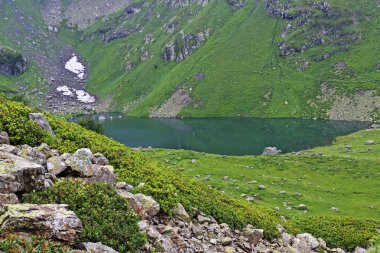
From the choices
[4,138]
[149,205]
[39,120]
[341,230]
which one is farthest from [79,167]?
[341,230]

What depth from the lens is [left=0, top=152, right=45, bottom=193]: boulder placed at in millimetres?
13895

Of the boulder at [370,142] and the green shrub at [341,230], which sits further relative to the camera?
the boulder at [370,142]

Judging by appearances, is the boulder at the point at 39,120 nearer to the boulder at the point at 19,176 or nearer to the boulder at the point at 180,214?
the boulder at the point at 19,176

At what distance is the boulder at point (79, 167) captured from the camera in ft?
A: 58.4

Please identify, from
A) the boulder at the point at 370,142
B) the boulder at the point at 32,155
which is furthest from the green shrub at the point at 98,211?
the boulder at the point at 370,142

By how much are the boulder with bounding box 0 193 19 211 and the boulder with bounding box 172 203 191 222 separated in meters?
8.05

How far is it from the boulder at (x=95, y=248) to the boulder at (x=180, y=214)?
564 centimetres

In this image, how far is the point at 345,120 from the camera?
595ft

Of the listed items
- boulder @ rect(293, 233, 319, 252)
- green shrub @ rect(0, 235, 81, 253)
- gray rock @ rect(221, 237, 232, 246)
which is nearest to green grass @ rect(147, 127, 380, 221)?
boulder @ rect(293, 233, 319, 252)

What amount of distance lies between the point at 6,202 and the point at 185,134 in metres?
144

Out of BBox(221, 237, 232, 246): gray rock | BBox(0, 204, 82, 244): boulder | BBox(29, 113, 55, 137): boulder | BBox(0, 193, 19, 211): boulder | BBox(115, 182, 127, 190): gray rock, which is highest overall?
BBox(29, 113, 55, 137): boulder

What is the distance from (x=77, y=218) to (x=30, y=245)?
2.75m

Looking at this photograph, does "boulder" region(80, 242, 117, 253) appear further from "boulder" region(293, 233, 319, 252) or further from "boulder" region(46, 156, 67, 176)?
"boulder" region(293, 233, 319, 252)

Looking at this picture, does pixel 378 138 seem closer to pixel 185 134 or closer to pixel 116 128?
pixel 185 134
